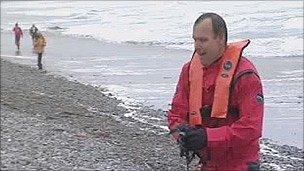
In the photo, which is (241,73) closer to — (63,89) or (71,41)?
(63,89)

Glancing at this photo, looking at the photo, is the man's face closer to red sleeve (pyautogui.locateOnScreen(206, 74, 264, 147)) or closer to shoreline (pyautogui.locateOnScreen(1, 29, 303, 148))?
red sleeve (pyautogui.locateOnScreen(206, 74, 264, 147))

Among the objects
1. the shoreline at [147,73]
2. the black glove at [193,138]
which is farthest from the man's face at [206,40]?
the shoreline at [147,73]

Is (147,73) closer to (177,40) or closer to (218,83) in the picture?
(177,40)

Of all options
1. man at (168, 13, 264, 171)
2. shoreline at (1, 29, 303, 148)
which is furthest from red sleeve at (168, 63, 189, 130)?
shoreline at (1, 29, 303, 148)

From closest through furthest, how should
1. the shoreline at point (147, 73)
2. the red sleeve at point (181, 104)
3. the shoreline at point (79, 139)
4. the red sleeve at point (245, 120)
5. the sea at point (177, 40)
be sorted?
the red sleeve at point (245, 120)
the red sleeve at point (181, 104)
the shoreline at point (79, 139)
the shoreline at point (147, 73)
the sea at point (177, 40)

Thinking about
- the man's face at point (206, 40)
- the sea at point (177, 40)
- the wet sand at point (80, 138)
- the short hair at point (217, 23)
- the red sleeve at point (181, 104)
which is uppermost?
the short hair at point (217, 23)

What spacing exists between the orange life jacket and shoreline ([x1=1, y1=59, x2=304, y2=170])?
134 inches

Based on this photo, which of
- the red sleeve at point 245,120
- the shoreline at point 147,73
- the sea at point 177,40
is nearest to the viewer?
the red sleeve at point 245,120

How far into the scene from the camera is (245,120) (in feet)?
11.3

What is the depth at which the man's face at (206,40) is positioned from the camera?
351 cm

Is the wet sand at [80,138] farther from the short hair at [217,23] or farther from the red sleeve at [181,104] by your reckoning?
the short hair at [217,23]

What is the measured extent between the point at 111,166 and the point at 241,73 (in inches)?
170

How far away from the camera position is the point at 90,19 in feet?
206

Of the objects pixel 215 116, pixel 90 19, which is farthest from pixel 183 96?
pixel 90 19
